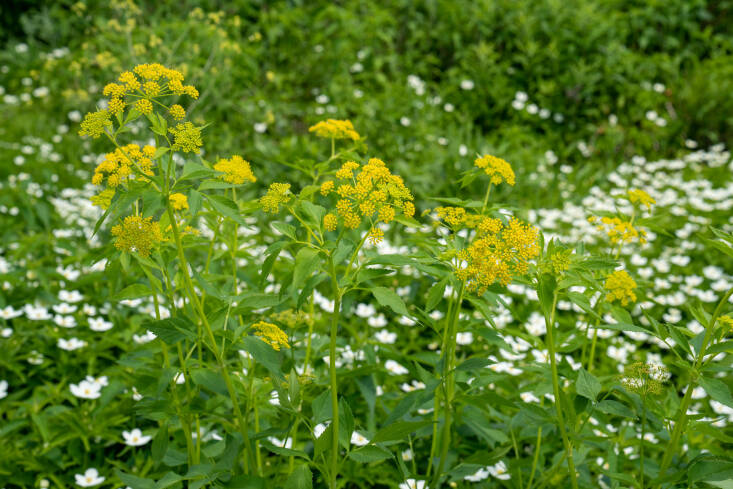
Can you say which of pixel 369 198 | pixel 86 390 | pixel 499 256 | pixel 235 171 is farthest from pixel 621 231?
pixel 86 390

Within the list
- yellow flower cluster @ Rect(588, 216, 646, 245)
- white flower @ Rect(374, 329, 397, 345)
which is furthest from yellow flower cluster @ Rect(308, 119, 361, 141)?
white flower @ Rect(374, 329, 397, 345)

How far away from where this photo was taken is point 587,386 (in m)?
1.58

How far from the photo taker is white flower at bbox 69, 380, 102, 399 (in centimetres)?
238

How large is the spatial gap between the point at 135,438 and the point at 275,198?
4.27 ft

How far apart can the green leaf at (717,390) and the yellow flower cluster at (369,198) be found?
2.56ft

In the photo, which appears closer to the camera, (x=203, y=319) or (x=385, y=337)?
(x=203, y=319)

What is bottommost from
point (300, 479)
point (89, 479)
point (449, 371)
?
point (89, 479)

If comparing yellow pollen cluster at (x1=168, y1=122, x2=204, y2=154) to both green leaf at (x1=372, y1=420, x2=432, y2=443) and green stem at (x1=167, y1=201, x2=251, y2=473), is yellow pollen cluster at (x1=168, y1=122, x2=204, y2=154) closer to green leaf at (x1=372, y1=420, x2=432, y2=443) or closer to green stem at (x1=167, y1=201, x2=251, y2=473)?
green stem at (x1=167, y1=201, x2=251, y2=473)

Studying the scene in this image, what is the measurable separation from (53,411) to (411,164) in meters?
3.03

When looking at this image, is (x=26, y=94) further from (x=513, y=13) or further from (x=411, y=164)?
(x=513, y=13)

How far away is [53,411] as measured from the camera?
7.52ft

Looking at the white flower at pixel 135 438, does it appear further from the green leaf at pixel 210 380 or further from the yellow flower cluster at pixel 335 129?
the yellow flower cluster at pixel 335 129

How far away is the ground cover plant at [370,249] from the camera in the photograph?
146 centimetres

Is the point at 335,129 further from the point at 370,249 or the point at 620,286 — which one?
the point at 620,286
